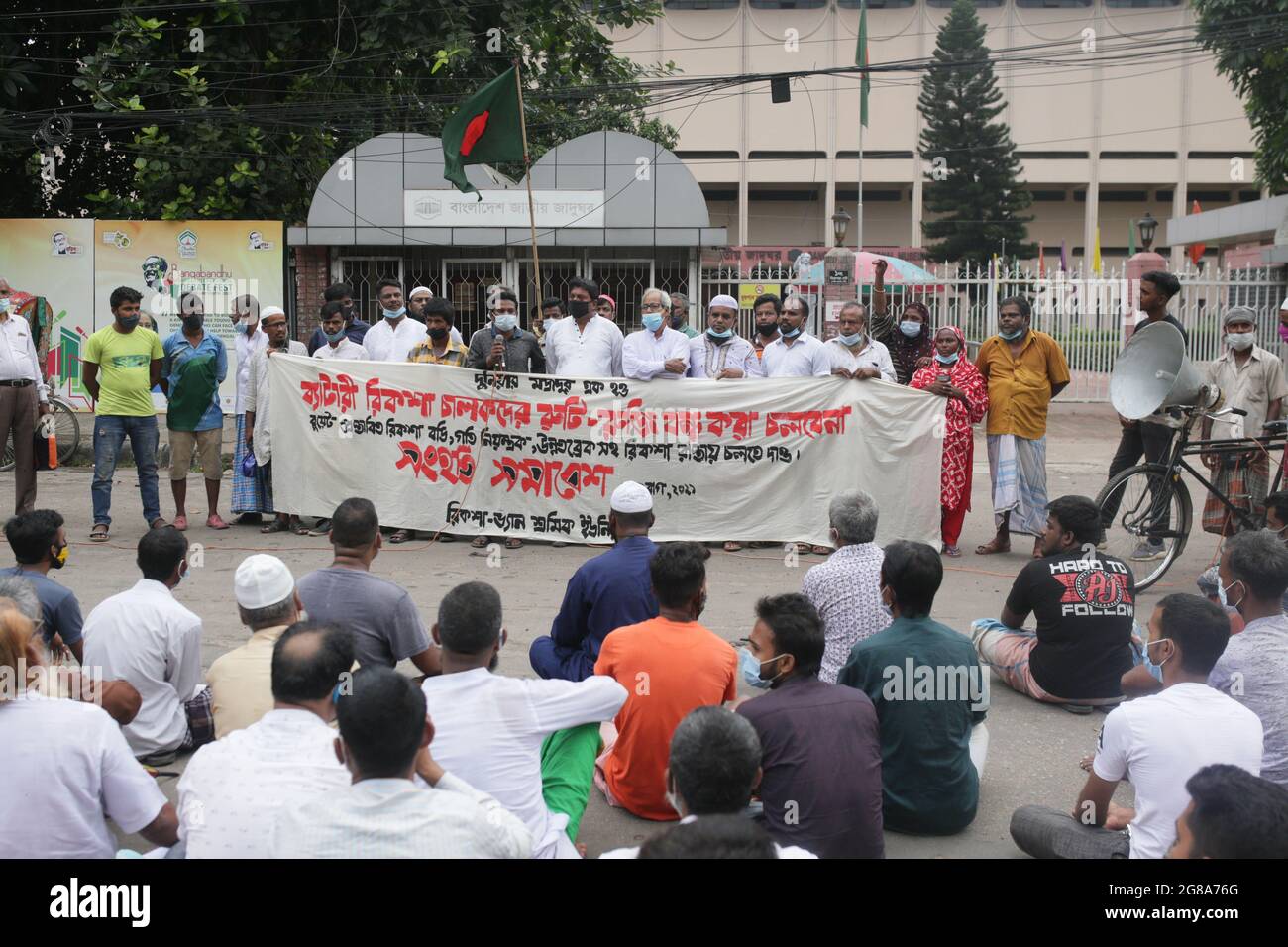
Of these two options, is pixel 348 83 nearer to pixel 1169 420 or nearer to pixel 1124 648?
pixel 1169 420

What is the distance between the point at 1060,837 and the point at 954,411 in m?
5.75

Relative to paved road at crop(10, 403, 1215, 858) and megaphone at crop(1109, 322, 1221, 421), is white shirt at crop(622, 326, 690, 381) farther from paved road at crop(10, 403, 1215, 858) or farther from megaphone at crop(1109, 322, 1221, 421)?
megaphone at crop(1109, 322, 1221, 421)

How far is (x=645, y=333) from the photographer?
9.95 m

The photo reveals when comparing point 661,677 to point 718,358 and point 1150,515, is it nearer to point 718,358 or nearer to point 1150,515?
point 1150,515

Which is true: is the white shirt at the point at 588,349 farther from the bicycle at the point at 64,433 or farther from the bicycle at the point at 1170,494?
the bicycle at the point at 64,433

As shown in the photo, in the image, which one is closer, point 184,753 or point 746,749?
point 746,749

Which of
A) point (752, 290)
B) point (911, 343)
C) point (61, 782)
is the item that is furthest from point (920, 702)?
point (752, 290)

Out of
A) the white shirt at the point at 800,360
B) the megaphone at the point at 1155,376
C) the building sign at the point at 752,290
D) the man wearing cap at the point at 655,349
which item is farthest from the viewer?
the building sign at the point at 752,290

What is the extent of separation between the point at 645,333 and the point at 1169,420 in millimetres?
3902

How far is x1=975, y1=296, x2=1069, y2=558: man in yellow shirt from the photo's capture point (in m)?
9.57

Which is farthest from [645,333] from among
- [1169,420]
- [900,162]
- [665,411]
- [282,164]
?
[900,162]

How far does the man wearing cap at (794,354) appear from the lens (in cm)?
1005

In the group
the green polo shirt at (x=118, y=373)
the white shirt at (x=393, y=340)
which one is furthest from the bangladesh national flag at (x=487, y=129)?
the green polo shirt at (x=118, y=373)

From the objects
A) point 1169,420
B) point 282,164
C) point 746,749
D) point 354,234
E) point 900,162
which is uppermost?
point 900,162
